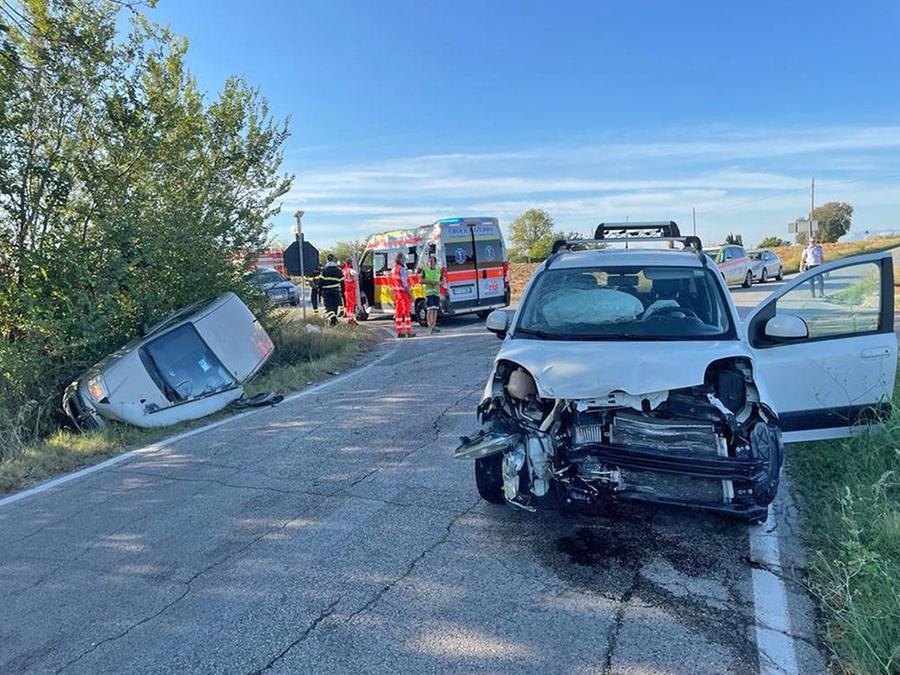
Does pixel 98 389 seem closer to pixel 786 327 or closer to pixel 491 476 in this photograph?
pixel 491 476

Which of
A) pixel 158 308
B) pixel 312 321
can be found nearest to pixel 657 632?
pixel 158 308

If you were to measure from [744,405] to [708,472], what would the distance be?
674 mm

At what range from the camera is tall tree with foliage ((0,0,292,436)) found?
325 inches

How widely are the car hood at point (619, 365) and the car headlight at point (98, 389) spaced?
5440 mm

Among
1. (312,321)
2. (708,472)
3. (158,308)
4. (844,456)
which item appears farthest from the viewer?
(312,321)

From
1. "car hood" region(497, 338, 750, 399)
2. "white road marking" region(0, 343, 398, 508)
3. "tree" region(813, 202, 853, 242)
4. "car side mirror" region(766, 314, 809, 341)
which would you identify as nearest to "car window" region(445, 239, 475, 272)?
"white road marking" region(0, 343, 398, 508)

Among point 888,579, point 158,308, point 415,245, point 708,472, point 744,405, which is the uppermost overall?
point 415,245

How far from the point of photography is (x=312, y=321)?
15.3 metres

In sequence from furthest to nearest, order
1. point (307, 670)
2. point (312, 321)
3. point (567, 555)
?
point (312, 321) → point (567, 555) → point (307, 670)

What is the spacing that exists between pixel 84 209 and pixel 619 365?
29.9 ft

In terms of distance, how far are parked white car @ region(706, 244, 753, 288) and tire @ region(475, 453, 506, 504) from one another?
21593mm

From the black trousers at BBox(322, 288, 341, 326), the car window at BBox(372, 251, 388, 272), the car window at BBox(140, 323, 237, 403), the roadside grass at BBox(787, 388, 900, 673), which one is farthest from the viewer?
the car window at BBox(372, 251, 388, 272)

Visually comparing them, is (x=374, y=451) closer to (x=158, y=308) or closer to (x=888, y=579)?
(x=888, y=579)

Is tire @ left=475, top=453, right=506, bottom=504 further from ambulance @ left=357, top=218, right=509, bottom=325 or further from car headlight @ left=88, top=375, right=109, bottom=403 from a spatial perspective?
ambulance @ left=357, top=218, right=509, bottom=325
